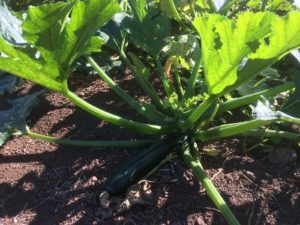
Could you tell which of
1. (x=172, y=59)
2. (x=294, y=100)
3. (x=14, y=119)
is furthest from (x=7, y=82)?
(x=294, y=100)

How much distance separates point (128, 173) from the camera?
202 centimetres

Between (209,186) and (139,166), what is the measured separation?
34 centimetres

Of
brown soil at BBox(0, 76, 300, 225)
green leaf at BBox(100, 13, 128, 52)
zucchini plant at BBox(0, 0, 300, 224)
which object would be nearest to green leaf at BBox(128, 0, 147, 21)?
zucchini plant at BBox(0, 0, 300, 224)

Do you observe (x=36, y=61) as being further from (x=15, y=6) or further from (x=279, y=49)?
(x=15, y=6)

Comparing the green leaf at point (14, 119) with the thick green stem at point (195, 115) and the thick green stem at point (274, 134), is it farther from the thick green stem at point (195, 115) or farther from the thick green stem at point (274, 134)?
the thick green stem at point (274, 134)

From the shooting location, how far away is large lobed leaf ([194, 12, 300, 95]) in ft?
5.13

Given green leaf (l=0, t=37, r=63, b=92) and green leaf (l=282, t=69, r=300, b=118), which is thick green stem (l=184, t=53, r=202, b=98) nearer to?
green leaf (l=282, t=69, r=300, b=118)

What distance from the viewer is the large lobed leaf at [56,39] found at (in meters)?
1.68

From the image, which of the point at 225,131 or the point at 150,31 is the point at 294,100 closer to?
the point at 225,131

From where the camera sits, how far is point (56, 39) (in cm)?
177

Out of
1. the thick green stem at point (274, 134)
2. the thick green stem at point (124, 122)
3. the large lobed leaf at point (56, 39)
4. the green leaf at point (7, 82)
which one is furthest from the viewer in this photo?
the green leaf at point (7, 82)

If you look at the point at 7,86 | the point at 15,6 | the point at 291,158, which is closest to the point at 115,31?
the point at 7,86

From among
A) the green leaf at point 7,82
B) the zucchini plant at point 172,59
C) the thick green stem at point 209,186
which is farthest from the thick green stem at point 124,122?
the green leaf at point 7,82

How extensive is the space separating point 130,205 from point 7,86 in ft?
2.90
